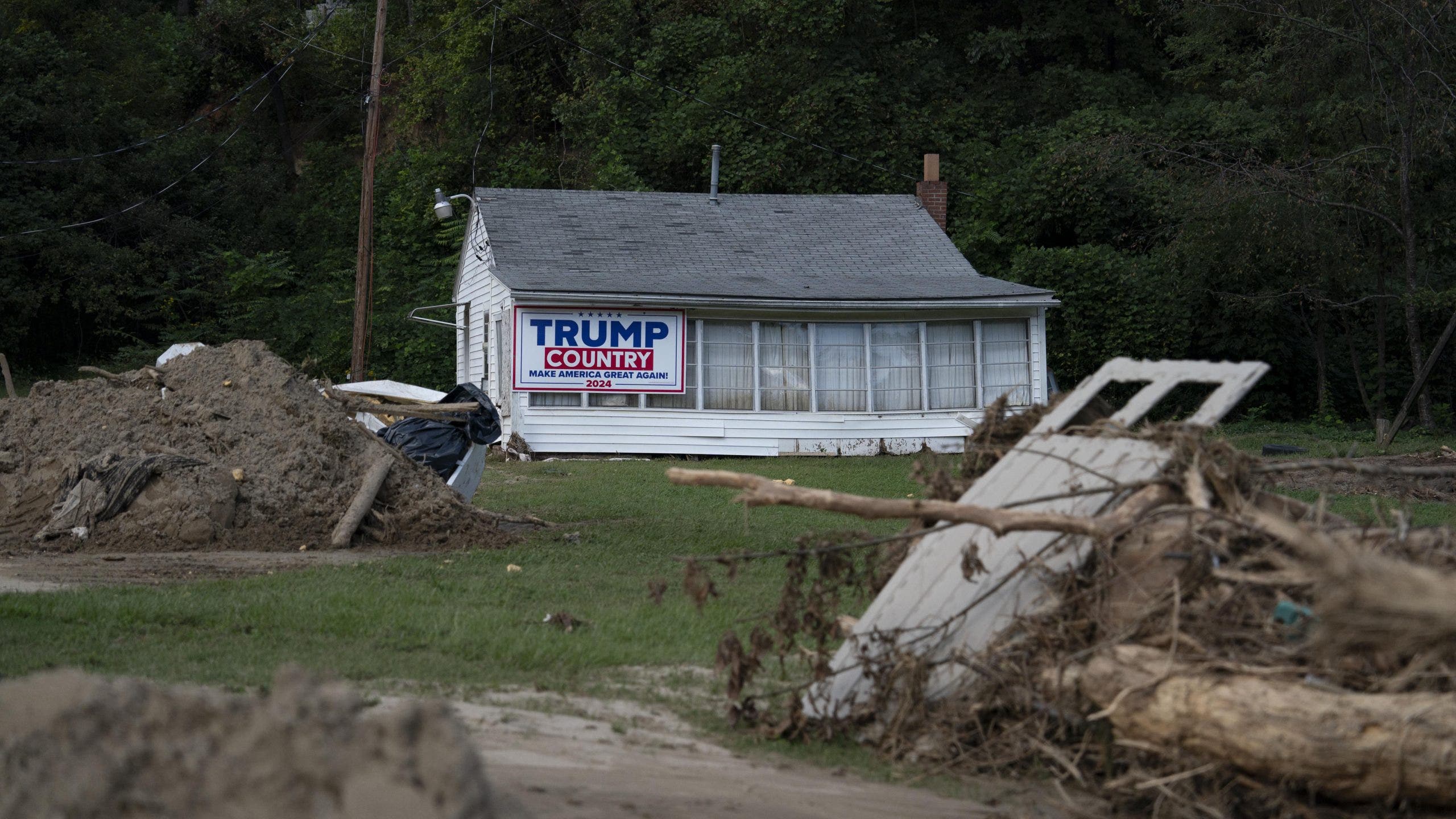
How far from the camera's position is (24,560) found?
416 inches

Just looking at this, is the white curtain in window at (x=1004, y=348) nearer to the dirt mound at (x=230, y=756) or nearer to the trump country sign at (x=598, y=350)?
the trump country sign at (x=598, y=350)

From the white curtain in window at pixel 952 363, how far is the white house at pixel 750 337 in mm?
23

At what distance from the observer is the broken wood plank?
37.8 ft

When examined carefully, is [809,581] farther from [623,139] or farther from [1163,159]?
[623,139]

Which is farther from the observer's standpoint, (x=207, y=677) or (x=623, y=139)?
(x=623, y=139)

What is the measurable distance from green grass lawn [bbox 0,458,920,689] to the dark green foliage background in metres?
15.1

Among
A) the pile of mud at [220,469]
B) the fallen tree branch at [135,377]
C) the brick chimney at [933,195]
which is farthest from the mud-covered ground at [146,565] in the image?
the brick chimney at [933,195]

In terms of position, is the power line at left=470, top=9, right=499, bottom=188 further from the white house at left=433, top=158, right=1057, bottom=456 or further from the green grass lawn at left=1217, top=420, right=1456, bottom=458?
the green grass lawn at left=1217, top=420, right=1456, bottom=458

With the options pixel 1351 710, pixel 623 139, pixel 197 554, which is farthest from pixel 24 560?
pixel 623 139

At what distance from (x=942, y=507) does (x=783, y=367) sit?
55.5ft

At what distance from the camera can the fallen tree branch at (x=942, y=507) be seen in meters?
5.38

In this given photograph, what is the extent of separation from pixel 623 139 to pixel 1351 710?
31.6 m

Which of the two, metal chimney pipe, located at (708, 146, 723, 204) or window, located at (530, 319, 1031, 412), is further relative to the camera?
metal chimney pipe, located at (708, 146, 723, 204)

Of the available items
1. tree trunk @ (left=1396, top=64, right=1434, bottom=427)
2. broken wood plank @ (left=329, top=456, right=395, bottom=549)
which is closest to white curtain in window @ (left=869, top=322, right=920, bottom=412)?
tree trunk @ (left=1396, top=64, right=1434, bottom=427)
